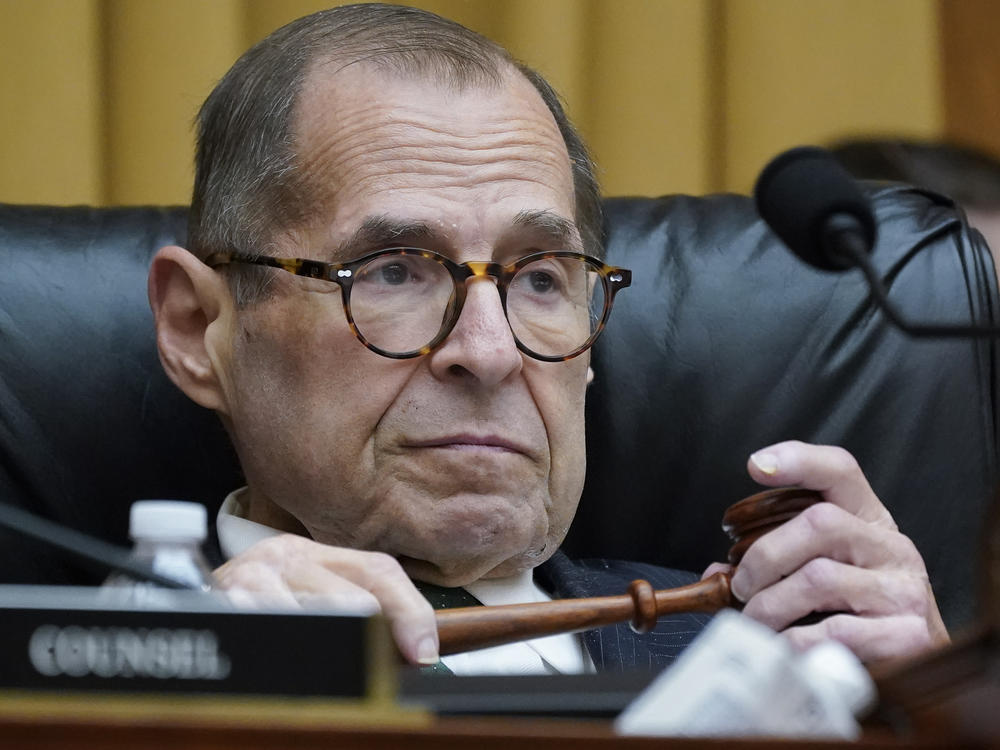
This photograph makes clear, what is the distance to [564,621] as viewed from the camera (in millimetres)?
1205

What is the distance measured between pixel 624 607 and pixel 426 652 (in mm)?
371

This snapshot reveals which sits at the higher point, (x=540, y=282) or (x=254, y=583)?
(x=540, y=282)

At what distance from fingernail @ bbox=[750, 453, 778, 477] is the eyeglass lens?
316 mm

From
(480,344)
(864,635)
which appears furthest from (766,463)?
(480,344)

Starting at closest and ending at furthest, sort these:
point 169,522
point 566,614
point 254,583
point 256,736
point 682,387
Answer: point 256,736, point 169,522, point 254,583, point 566,614, point 682,387

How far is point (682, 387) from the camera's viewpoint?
65.8 inches

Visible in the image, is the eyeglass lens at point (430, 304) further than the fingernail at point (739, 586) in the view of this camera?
Yes

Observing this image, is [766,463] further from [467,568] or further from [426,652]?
[426,652]

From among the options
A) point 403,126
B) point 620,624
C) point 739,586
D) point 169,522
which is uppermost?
point 403,126

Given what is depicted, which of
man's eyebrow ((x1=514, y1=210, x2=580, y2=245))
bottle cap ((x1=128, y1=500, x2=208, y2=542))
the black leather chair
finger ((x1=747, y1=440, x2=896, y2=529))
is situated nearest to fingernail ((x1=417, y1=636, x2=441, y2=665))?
bottle cap ((x1=128, y1=500, x2=208, y2=542))

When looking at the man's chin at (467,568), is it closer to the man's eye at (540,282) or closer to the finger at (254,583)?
the man's eye at (540,282)

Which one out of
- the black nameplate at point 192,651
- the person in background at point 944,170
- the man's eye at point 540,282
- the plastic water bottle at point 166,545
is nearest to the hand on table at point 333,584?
the plastic water bottle at point 166,545

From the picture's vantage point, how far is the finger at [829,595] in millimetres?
1267

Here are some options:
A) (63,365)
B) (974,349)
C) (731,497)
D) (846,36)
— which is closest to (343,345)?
(63,365)
